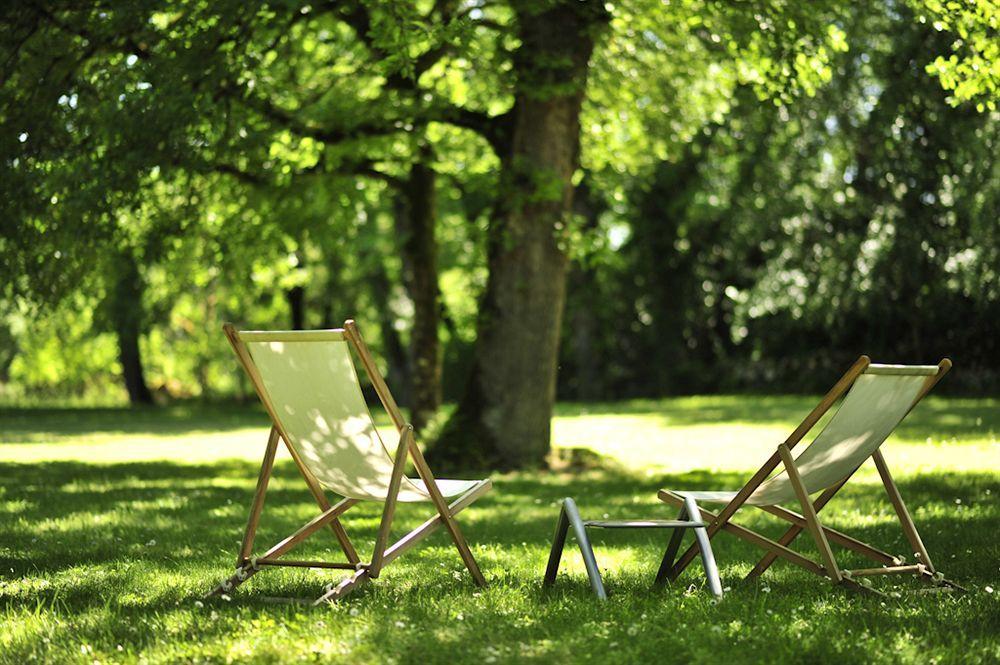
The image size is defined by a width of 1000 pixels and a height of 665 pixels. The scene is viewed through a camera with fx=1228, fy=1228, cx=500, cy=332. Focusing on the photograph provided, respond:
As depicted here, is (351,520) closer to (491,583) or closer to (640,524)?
(491,583)

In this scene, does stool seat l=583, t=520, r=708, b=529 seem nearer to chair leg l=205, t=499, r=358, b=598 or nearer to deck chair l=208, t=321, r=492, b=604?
deck chair l=208, t=321, r=492, b=604

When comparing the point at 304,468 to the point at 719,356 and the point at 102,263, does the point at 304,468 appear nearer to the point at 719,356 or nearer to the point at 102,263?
the point at 102,263

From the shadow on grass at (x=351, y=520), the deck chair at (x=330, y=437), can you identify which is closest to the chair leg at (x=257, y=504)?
the deck chair at (x=330, y=437)

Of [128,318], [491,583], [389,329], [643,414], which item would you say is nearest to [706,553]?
[491,583]

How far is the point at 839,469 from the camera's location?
519 cm

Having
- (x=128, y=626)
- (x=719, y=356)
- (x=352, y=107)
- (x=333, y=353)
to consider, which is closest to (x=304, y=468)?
(x=333, y=353)

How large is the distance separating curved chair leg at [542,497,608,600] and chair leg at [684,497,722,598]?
1.36 ft

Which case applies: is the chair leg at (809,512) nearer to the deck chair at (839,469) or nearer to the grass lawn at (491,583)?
the deck chair at (839,469)

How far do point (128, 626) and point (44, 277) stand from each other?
6.41 meters

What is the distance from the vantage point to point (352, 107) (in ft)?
38.0

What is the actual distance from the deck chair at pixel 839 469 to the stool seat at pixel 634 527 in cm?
5

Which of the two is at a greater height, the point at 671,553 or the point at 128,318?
the point at 128,318

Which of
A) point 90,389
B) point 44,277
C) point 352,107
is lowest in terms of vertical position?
point 90,389

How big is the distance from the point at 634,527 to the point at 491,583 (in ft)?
2.41
